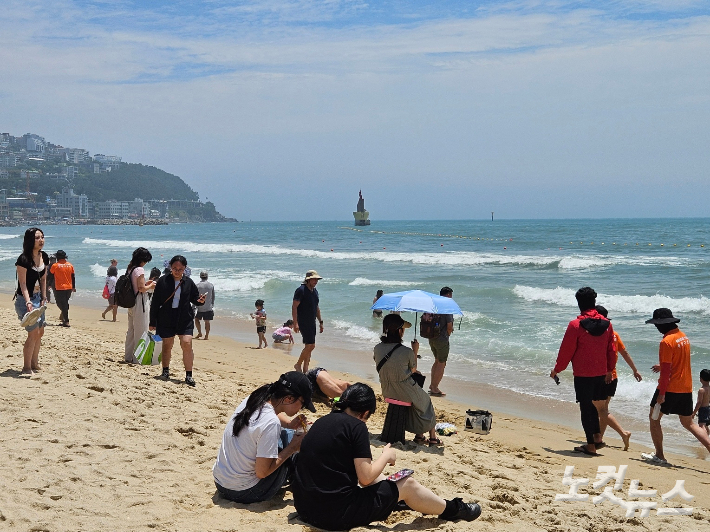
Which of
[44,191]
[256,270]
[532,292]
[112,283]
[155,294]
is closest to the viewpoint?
[155,294]

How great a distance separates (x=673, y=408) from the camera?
6594 millimetres

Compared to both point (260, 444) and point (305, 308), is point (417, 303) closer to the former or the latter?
point (305, 308)

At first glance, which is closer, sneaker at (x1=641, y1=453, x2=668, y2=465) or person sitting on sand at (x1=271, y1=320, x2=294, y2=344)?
sneaker at (x1=641, y1=453, x2=668, y2=465)

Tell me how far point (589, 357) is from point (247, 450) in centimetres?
384

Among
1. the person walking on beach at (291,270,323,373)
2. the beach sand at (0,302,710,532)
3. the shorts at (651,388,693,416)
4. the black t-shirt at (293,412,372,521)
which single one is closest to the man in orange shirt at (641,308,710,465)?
the shorts at (651,388,693,416)

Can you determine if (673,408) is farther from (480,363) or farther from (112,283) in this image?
(112,283)

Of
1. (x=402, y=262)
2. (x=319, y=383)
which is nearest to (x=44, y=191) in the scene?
(x=402, y=262)

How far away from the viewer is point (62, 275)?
42.7 feet

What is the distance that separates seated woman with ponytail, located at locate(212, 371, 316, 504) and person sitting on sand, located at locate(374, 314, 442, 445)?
1.55 metres

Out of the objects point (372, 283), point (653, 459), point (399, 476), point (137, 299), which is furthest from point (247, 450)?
point (372, 283)

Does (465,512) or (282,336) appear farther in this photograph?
(282,336)

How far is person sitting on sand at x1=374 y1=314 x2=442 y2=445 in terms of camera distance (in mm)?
6199

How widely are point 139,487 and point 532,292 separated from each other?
716 inches

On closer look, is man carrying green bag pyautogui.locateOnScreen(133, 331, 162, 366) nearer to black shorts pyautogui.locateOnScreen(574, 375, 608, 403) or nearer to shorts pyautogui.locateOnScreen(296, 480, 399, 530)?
shorts pyautogui.locateOnScreen(296, 480, 399, 530)
